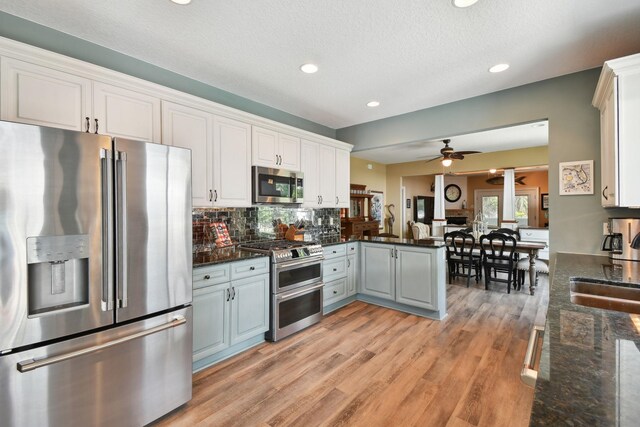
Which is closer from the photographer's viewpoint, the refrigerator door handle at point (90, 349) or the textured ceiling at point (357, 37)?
the refrigerator door handle at point (90, 349)

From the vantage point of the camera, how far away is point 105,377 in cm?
165

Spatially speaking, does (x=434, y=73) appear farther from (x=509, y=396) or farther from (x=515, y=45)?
(x=509, y=396)

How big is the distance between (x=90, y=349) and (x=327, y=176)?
10.8ft

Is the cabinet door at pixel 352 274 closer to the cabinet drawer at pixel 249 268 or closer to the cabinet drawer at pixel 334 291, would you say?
the cabinet drawer at pixel 334 291

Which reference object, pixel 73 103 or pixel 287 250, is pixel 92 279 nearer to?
pixel 73 103

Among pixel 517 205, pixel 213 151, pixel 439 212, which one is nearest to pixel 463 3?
pixel 213 151

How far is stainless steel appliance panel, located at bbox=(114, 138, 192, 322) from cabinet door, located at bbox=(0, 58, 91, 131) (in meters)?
0.74

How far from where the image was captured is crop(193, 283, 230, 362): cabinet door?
94.7 inches

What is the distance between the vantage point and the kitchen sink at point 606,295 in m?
1.75

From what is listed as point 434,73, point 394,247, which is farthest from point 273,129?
point 394,247

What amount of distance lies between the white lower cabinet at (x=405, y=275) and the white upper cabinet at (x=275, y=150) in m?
1.61


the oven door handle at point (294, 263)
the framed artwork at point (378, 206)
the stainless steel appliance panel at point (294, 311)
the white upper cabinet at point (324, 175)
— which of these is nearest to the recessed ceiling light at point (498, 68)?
the white upper cabinet at point (324, 175)

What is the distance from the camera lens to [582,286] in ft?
6.39

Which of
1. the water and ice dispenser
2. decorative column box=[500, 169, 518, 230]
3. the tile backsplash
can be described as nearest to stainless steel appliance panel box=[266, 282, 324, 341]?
the tile backsplash
